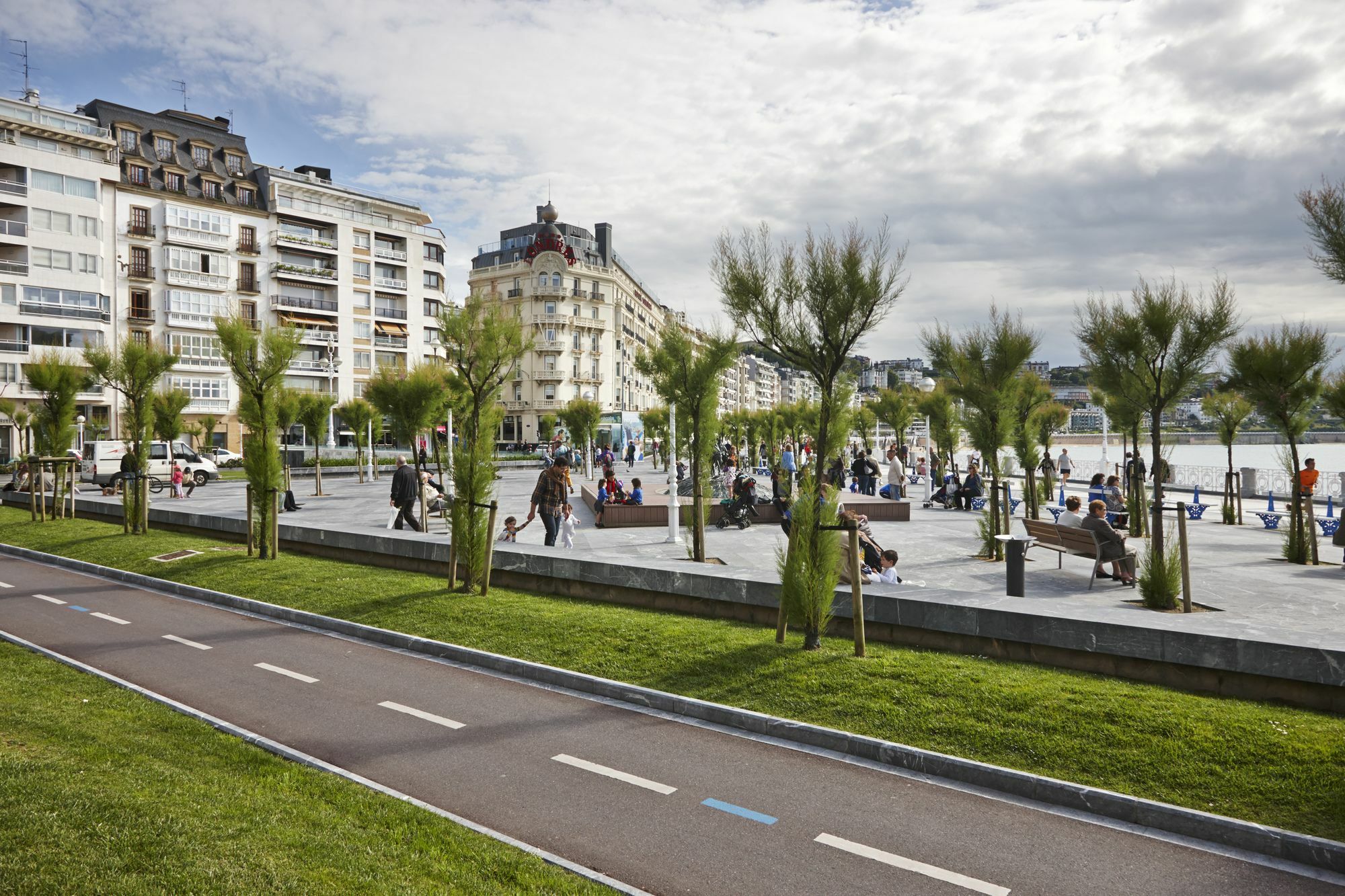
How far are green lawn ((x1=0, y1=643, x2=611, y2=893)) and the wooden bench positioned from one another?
10.1 m

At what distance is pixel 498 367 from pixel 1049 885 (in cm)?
987

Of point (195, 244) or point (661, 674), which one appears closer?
point (661, 674)

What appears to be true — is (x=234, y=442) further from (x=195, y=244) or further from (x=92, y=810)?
(x=92, y=810)

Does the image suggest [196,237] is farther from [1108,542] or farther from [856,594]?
[856,594]

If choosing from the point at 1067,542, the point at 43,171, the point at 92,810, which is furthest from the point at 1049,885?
the point at 43,171

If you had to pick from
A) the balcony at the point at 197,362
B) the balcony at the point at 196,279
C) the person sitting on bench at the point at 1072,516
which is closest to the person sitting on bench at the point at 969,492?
the person sitting on bench at the point at 1072,516

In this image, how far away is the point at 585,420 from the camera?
44.3m

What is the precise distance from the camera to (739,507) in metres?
20.6

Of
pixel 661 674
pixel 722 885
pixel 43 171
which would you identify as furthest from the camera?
pixel 43 171

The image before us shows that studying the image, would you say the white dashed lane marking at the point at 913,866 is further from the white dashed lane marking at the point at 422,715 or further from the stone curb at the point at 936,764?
the white dashed lane marking at the point at 422,715

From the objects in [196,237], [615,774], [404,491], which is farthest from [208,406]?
[615,774]

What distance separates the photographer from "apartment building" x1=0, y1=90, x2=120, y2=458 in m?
50.7

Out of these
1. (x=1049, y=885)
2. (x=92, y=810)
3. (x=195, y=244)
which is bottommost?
(x=1049, y=885)

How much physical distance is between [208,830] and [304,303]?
7061 centimetres
